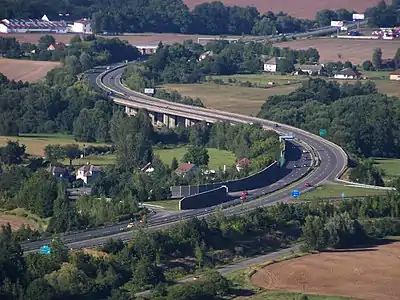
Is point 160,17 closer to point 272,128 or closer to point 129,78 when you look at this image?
point 129,78

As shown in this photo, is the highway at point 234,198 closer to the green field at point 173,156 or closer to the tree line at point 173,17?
the green field at point 173,156

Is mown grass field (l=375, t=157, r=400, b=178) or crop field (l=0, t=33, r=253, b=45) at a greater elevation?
crop field (l=0, t=33, r=253, b=45)

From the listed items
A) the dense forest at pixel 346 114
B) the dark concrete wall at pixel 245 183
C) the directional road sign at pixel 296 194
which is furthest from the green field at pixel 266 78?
the directional road sign at pixel 296 194

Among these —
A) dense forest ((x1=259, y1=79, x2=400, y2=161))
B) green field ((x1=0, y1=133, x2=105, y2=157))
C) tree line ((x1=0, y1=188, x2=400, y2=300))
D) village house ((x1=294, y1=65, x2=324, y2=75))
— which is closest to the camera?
tree line ((x1=0, y1=188, x2=400, y2=300))

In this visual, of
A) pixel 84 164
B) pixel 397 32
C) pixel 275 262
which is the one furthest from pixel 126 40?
pixel 275 262

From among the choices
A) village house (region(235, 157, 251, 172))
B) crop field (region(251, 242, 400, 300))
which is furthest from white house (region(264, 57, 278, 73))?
crop field (region(251, 242, 400, 300))

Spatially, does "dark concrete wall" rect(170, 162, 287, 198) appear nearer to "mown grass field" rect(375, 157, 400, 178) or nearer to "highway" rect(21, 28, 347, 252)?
"highway" rect(21, 28, 347, 252)
